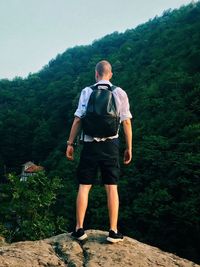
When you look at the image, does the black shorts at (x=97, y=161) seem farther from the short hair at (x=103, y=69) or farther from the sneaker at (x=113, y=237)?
the short hair at (x=103, y=69)

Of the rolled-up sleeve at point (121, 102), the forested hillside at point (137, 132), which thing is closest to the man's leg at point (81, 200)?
the rolled-up sleeve at point (121, 102)

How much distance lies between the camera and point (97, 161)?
→ 4879 millimetres

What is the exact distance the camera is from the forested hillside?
3897cm

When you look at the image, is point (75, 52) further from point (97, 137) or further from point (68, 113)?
point (97, 137)

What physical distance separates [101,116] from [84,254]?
164 centimetres

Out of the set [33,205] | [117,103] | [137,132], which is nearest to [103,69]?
[117,103]

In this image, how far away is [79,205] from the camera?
16.1ft

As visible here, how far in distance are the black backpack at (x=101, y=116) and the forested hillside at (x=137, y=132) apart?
22.8m

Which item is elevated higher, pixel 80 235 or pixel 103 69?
pixel 103 69

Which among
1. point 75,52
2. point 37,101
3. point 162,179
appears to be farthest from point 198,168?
point 75,52

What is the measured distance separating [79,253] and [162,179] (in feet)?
142

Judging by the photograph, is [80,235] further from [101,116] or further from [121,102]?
[121,102]

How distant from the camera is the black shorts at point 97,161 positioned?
192 inches

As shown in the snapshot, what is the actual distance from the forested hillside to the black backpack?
74.8ft
